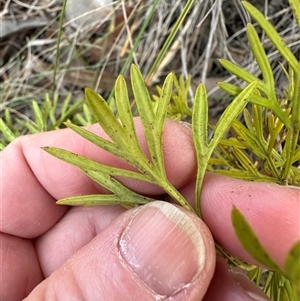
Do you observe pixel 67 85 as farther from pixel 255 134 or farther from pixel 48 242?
pixel 255 134

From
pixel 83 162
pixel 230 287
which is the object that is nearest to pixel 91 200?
pixel 83 162

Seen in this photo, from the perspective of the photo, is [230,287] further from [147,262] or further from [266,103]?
[266,103]

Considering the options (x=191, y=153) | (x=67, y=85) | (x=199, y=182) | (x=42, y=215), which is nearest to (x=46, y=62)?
(x=67, y=85)

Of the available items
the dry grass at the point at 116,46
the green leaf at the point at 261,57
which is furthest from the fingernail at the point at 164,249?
the dry grass at the point at 116,46

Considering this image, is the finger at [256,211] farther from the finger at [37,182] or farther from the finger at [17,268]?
the finger at [17,268]

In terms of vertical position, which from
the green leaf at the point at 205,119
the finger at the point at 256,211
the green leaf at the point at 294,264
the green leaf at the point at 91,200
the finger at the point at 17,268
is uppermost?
the green leaf at the point at 205,119

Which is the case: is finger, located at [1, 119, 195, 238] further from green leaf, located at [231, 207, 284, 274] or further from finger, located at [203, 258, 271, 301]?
green leaf, located at [231, 207, 284, 274]

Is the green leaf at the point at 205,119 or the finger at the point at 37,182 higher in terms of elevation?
the green leaf at the point at 205,119

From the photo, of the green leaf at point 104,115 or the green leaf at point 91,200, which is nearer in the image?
the green leaf at point 104,115
